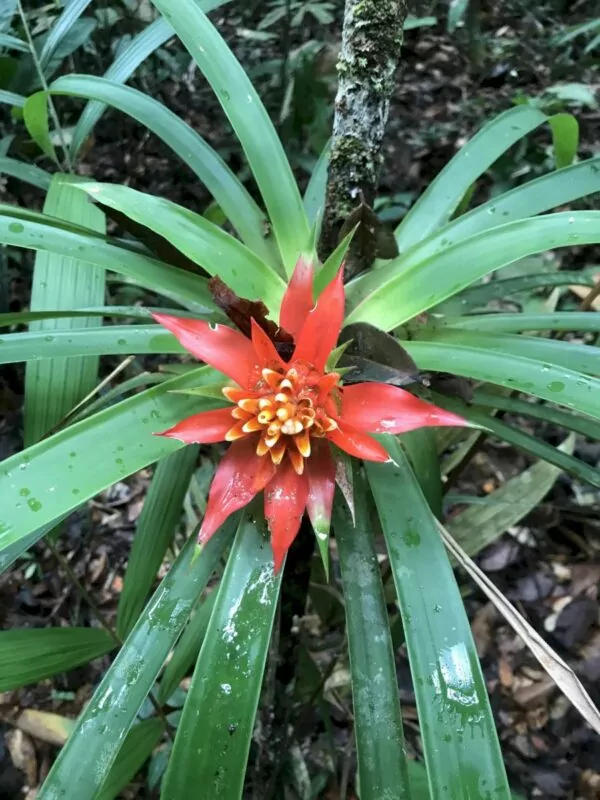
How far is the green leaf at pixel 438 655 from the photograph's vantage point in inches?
18.7

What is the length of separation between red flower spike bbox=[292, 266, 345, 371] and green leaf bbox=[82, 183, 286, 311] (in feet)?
0.51

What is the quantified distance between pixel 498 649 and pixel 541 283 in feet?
2.90

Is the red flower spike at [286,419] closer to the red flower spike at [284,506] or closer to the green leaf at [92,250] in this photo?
the red flower spike at [284,506]

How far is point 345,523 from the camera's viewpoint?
0.68 m

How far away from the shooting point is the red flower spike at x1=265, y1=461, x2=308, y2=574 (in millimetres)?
557

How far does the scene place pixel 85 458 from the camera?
0.57 metres

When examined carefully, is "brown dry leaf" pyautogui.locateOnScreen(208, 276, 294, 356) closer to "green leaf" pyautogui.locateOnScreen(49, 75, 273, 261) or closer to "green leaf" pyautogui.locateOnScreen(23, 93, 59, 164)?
"green leaf" pyautogui.locateOnScreen(49, 75, 273, 261)

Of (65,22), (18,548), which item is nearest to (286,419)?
(18,548)

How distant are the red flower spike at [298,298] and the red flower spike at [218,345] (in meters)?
0.06

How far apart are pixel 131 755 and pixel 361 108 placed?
930 mm

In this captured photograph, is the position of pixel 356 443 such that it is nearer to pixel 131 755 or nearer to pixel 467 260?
pixel 467 260

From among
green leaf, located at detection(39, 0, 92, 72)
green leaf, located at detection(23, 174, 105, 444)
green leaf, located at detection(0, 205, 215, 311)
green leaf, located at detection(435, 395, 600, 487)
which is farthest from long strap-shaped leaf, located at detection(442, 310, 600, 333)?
green leaf, located at detection(39, 0, 92, 72)

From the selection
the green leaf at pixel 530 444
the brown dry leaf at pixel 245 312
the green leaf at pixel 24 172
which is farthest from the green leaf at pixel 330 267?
the green leaf at pixel 24 172

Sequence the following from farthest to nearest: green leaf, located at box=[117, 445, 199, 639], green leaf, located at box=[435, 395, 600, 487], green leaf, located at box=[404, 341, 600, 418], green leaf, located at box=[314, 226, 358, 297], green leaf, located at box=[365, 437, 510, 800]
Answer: green leaf, located at box=[117, 445, 199, 639] < green leaf, located at box=[435, 395, 600, 487] < green leaf, located at box=[314, 226, 358, 297] < green leaf, located at box=[404, 341, 600, 418] < green leaf, located at box=[365, 437, 510, 800]
